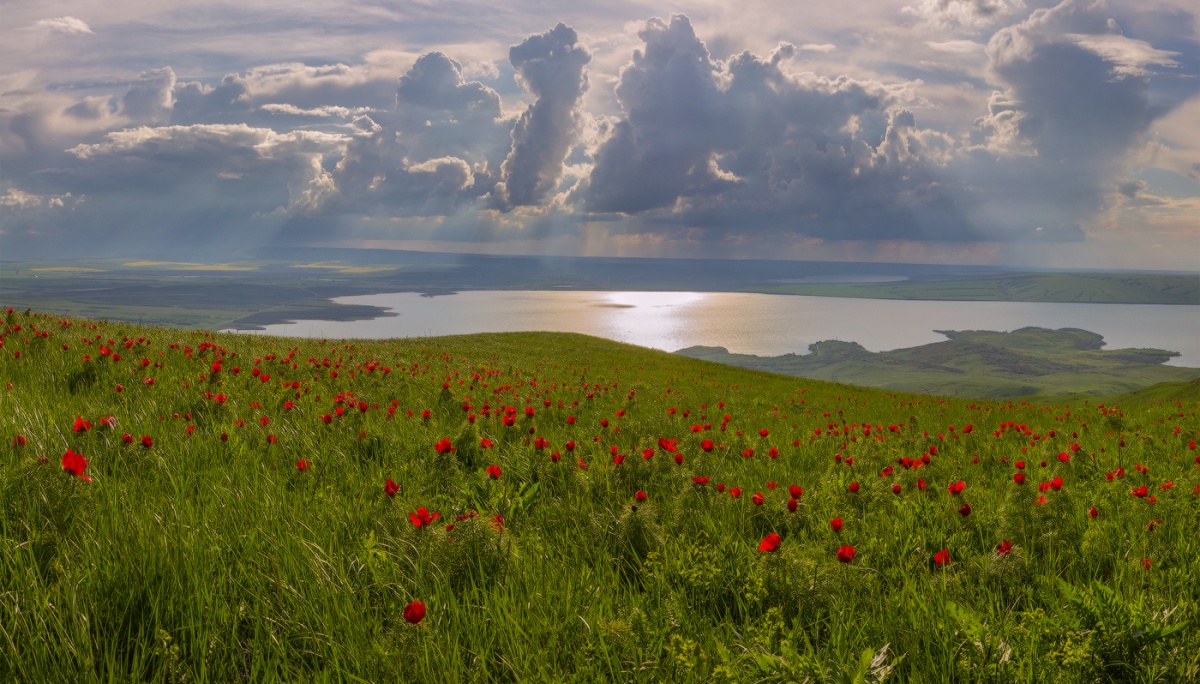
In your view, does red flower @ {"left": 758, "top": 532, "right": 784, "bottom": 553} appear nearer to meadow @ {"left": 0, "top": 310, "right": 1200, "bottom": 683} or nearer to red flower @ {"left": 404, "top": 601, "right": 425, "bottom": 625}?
meadow @ {"left": 0, "top": 310, "right": 1200, "bottom": 683}

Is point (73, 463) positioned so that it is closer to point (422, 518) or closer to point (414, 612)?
point (422, 518)

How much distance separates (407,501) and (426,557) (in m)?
0.99

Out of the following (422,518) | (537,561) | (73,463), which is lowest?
(537,561)

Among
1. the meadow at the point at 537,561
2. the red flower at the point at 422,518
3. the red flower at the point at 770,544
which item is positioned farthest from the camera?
the red flower at the point at 422,518

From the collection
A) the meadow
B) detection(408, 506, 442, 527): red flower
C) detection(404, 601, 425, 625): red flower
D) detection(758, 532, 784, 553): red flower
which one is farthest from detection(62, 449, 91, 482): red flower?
detection(758, 532, 784, 553): red flower

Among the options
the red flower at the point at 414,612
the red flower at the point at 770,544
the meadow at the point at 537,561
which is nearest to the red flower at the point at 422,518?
the meadow at the point at 537,561

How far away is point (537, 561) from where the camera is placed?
11.4ft

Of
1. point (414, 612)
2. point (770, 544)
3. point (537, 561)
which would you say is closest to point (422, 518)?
point (537, 561)

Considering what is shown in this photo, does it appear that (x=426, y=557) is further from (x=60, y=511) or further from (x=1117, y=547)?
(x=1117, y=547)

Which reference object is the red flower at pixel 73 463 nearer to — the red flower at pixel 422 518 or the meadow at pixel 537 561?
the meadow at pixel 537 561

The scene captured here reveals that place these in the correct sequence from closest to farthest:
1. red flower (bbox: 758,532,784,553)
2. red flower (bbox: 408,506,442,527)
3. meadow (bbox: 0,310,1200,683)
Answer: meadow (bbox: 0,310,1200,683) → red flower (bbox: 758,532,784,553) → red flower (bbox: 408,506,442,527)

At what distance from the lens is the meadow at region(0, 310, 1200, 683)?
2.55 m

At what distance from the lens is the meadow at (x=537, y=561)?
255cm

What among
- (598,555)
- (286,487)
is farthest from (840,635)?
(286,487)
